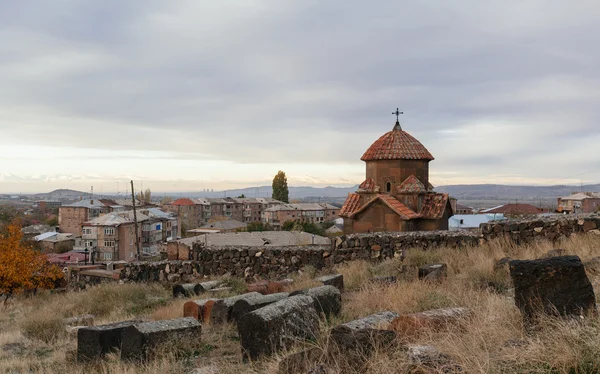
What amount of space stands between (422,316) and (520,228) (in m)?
5.91

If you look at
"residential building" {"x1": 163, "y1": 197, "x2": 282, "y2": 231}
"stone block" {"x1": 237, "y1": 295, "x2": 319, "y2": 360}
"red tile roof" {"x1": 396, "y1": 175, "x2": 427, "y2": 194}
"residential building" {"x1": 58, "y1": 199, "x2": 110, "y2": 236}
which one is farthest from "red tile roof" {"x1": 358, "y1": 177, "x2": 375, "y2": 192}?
"residential building" {"x1": 163, "y1": 197, "x2": 282, "y2": 231}

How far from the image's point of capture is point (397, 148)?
43.8 ft

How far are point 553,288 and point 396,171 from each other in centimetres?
982

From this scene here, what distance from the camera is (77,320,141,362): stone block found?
471 centimetres

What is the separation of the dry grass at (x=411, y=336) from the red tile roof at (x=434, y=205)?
4.08 m

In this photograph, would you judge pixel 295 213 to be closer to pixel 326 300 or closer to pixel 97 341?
pixel 326 300

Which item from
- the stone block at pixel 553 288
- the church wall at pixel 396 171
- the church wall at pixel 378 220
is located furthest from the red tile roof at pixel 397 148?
the stone block at pixel 553 288

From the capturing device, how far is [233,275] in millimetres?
10727

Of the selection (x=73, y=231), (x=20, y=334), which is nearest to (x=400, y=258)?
(x=20, y=334)

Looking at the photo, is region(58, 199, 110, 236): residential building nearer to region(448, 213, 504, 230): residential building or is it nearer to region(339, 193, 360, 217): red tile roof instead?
region(448, 213, 504, 230): residential building

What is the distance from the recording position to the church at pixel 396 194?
12.8 m

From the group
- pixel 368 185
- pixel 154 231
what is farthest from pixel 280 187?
pixel 368 185

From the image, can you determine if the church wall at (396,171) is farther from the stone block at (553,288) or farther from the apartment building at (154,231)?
the apartment building at (154,231)

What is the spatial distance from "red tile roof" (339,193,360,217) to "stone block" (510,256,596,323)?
9.57 m
